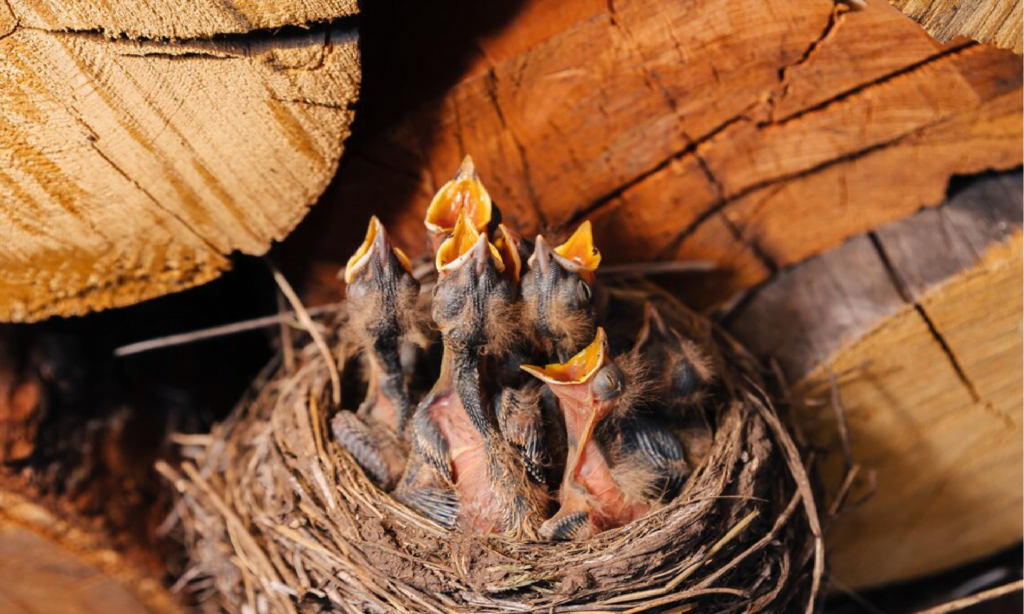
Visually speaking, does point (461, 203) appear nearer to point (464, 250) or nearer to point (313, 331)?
point (464, 250)

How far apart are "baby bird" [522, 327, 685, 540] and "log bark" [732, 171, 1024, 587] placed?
0.31 m

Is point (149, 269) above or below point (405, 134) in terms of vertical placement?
below

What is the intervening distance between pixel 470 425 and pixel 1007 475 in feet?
2.95

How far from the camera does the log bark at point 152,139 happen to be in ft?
2.73

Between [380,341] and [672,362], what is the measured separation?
1.27 ft

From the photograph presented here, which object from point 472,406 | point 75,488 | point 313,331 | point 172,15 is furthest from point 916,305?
point 75,488

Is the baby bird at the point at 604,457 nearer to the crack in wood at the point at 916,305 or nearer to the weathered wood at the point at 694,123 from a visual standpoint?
the weathered wood at the point at 694,123

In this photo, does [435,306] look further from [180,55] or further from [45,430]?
[45,430]

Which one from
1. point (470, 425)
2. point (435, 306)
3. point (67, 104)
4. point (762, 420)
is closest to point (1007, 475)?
point (762, 420)

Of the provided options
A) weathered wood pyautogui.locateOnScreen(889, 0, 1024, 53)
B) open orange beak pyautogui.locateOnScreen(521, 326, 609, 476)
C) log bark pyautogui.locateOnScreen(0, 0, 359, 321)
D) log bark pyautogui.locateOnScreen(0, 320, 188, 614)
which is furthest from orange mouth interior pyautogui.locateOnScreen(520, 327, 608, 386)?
log bark pyautogui.locateOnScreen(0, 320, 188, 614)

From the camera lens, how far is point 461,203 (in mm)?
1055

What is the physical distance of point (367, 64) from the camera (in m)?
1.06

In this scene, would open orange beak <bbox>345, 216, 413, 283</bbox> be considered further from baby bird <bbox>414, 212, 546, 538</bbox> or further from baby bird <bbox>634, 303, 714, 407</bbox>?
baby bird <bbox>634, 303, 714, 407</bbox>

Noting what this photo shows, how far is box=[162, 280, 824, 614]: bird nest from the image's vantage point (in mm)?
971
